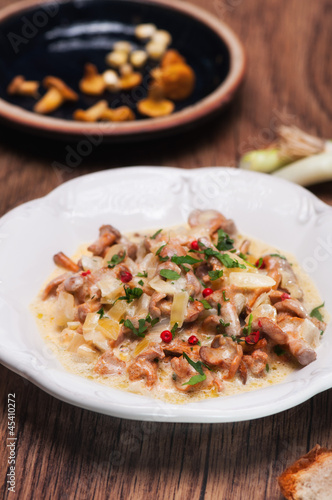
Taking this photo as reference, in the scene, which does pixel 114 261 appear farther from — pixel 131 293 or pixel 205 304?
pixel 205 304

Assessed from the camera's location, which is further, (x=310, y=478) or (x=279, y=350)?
(x=279, y=350)

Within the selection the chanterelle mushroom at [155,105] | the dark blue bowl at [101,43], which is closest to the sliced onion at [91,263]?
the dark blue bowl at [101,43]

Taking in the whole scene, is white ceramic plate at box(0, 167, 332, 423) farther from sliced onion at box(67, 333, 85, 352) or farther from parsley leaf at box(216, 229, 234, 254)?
parsley leaf at box(216, 229, 234, 254)

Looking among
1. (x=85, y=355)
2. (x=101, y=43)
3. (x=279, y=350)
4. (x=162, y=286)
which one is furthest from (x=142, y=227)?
(x=101, y=43)

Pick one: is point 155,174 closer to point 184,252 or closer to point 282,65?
point 184,252

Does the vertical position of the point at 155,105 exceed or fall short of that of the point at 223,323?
it falls short

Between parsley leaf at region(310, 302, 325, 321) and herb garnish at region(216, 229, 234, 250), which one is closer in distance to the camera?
parsley leaf at region(310, 302, 325, 321)

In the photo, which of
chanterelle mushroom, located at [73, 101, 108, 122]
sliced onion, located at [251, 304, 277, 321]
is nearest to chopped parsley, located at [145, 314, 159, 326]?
sliced onion, located at [251, 304, 277, 321]
